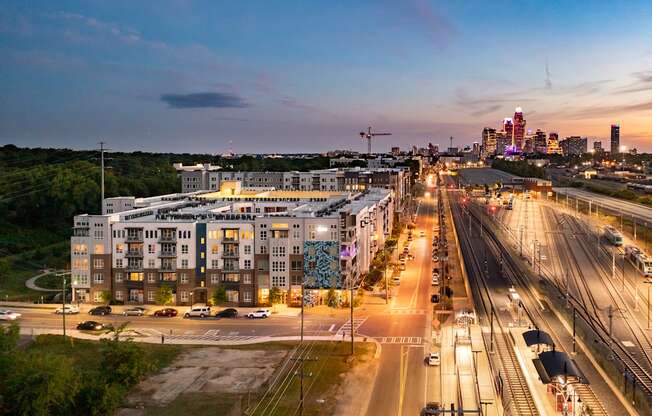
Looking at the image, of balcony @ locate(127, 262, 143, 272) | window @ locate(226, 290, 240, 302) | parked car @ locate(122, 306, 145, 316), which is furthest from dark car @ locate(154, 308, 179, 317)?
balcony @ locate(127, 262, 143, 272)

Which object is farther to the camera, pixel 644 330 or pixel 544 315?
pixel 544 315

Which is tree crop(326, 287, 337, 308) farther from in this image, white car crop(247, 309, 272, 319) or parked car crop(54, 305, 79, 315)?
parked car crop(54, 305, 79, 315)

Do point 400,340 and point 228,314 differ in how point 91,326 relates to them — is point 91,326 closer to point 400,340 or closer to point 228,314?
point 228,314

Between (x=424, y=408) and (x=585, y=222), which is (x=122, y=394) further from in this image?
(x=585, y=222)

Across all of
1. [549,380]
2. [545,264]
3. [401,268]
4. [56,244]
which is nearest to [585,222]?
[545,264]

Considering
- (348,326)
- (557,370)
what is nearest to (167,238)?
(348,326)

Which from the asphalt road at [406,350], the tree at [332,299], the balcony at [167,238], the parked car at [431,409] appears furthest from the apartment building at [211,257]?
the parked car at [431,409]
